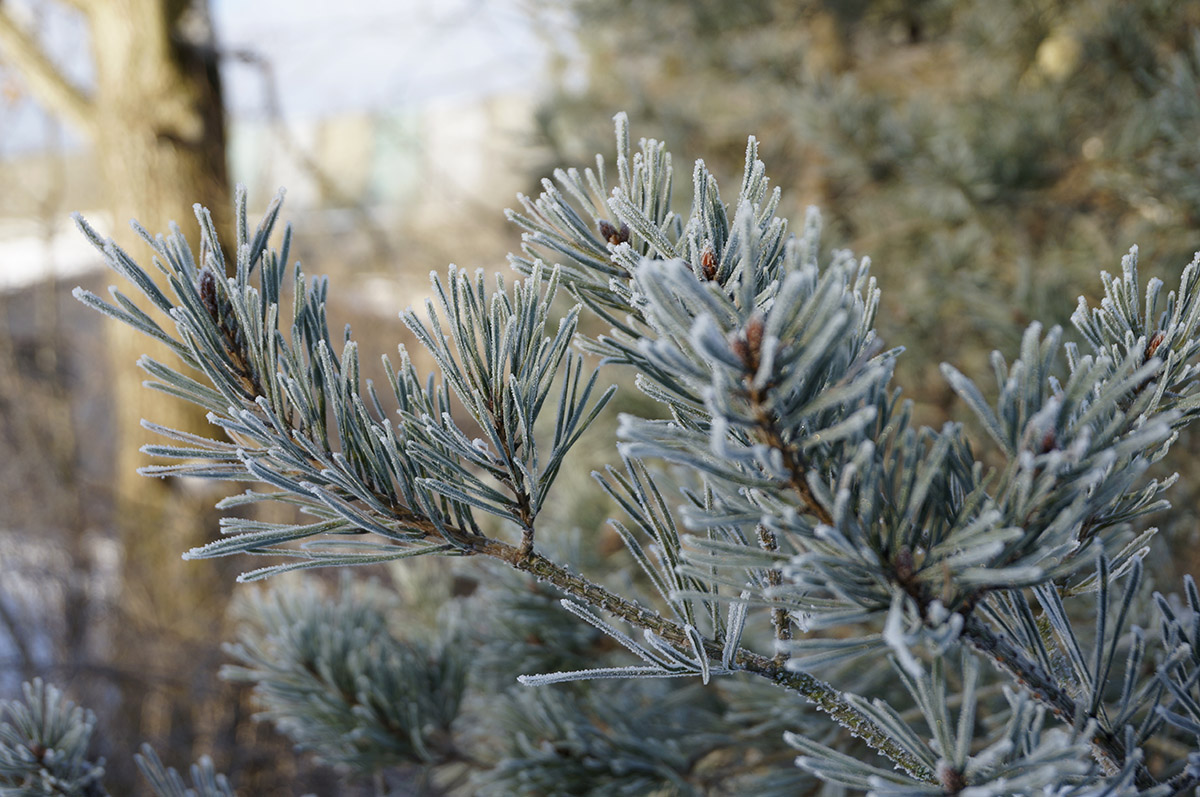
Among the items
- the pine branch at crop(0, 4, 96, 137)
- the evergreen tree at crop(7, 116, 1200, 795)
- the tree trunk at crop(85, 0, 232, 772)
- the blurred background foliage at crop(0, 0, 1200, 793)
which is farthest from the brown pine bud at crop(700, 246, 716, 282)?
the pine branch at crop(0, 4, 96, 137)

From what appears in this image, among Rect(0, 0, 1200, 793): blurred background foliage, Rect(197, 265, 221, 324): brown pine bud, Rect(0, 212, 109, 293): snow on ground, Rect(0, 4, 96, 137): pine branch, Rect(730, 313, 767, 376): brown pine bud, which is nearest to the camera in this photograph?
Rect(730, 313, 767, 376): brown pine bud

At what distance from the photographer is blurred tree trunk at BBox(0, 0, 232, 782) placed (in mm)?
1978

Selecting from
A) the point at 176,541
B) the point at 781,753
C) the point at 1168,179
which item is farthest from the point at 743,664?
the point at 176,541

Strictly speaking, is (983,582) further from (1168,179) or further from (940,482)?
(1168,179)

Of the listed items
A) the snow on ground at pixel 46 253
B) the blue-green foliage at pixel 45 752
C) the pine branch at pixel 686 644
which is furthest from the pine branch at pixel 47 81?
the pine branch at pixel 686 644

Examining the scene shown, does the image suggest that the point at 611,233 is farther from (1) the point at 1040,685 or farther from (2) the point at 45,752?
(2) the point at 45,752

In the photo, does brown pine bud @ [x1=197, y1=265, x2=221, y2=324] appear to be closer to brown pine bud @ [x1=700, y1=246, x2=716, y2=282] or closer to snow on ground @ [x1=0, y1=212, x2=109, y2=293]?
brown pine bud @ [x1=700, y1=246, x2=716, y2=282]

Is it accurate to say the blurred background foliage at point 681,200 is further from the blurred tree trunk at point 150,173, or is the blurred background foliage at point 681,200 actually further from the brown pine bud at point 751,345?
the brown pine bud at point 751,345

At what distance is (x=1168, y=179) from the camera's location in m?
1.00

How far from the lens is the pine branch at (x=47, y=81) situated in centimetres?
211

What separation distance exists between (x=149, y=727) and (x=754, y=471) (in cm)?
197

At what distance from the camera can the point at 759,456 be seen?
0.28 m

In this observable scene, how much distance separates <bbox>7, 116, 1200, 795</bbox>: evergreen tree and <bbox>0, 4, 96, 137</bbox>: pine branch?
7.18 feet

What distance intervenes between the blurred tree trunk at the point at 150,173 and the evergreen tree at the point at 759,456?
1633 mm
